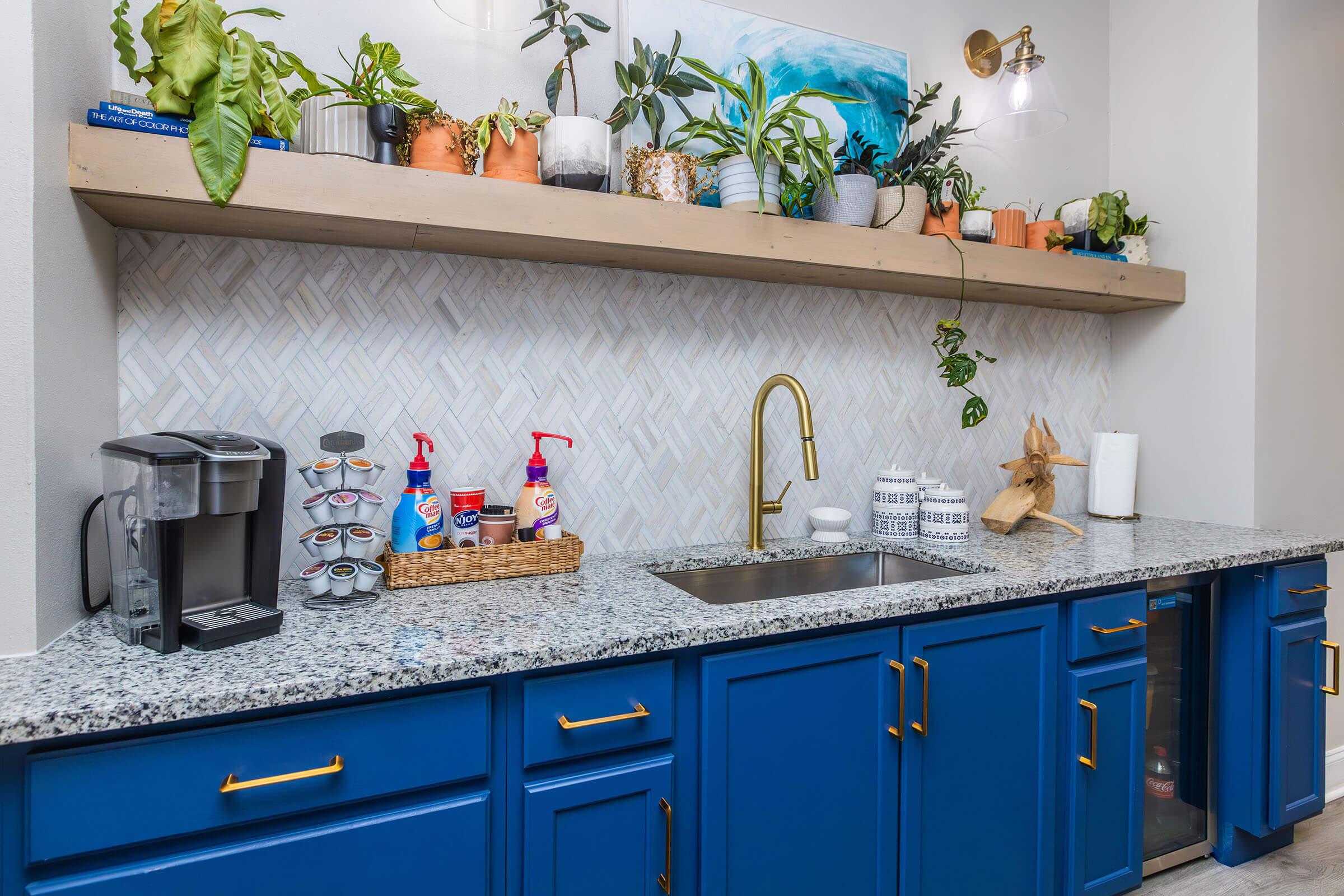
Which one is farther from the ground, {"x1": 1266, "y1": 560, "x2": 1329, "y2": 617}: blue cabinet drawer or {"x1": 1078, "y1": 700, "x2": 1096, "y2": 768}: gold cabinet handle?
{"x1": 1266, "y1": 560, "x2": 1329, "y2": 617}: blue cabinet drawer

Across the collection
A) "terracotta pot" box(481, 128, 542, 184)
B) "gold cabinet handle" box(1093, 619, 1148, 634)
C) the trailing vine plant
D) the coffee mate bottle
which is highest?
"terracotta pot" box(481, 128, 542, 184)

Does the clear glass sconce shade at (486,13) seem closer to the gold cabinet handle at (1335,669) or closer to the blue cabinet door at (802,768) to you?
the blue cabinet door at (802,768)

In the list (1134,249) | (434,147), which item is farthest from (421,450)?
(1134,249)

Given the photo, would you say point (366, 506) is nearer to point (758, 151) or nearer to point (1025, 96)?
point (758, 151)

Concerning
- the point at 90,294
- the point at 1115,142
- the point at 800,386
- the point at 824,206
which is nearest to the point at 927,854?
the point at 800,386

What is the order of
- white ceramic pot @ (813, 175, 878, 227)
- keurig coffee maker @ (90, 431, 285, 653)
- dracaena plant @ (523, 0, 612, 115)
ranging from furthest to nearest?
white ceramic pot @ (813, 175, 878, 227)
dracaena plant @ (523, 0, 612, 115)
keurig coffee maker @ (90, 431, 285, 653)

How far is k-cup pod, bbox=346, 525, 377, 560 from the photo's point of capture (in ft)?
4.36

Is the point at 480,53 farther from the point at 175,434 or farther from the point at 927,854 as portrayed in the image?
the point at 927,854

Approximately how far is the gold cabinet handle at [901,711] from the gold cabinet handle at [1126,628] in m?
0.56

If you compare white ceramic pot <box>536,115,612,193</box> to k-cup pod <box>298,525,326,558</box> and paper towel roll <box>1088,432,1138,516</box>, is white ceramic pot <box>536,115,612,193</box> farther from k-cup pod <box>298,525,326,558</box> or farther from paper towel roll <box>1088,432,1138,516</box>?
paper towel roll <box>1088,432,1138,516</box>

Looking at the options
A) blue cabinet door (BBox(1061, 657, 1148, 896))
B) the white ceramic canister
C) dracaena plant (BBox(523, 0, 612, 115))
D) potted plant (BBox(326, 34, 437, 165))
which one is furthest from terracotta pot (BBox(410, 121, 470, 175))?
blue cabinet door (BBox(1061, 657, 1148, 896))

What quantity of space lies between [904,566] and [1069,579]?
1.42ft

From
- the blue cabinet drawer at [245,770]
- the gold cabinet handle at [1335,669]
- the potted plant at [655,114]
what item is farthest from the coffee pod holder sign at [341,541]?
the gold cabinet handle at [1335,669]

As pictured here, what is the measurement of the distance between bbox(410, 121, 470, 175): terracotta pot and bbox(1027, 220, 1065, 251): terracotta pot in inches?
64.5
